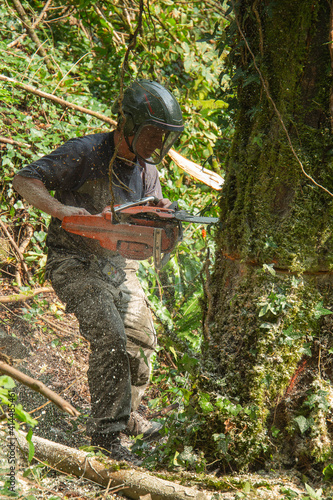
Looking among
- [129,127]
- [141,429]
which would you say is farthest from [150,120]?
[141,429]

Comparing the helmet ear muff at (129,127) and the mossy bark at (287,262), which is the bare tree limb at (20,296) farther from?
the mossy bark at (287,262)

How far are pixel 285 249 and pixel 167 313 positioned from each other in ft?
9.38

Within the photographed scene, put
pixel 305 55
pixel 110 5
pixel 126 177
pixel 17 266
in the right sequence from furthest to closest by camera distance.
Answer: pixel 110 5, pixel 17 266, pixel 126 177, pixel 305 55

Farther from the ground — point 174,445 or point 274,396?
point 274,396

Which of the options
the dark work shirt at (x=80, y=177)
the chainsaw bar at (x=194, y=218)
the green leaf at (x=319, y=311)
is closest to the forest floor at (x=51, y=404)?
the green leaf at (x=319, y=311)

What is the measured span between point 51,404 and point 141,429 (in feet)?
2.52

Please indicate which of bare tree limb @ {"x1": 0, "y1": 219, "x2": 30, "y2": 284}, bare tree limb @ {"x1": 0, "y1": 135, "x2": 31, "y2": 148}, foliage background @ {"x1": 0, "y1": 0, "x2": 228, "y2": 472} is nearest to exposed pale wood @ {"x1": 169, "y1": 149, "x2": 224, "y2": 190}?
foliage background @ {"x1": 0, "y1": 0, "x2": 228, "y2": 472}

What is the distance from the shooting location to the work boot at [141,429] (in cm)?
338

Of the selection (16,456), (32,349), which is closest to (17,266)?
(32,349)

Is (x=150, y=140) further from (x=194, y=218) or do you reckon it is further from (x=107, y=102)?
(x=107, y=102)

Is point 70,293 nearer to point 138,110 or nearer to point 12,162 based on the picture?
point 138,110

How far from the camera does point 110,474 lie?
201 centimetres

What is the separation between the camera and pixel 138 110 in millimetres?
3133

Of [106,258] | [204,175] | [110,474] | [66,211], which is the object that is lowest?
[110,474]
